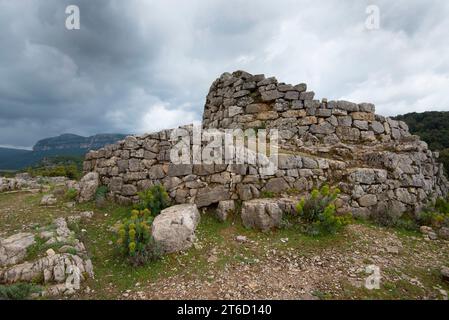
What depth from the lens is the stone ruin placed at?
798cm

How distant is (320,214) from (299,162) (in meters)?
2.02

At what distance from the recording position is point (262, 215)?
696 cm

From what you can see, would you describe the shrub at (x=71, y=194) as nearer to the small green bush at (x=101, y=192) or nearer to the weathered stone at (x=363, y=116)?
the small green bush at (x=101, y=192)

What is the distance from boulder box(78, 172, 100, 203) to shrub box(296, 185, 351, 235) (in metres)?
6.99

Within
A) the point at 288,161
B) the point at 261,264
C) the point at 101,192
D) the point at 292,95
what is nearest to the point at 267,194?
the point at 288,161

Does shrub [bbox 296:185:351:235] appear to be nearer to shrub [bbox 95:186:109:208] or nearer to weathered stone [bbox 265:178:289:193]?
weathered stone [bbox 265:178:289:193]

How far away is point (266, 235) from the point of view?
266 inches

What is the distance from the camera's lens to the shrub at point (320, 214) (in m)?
6.78

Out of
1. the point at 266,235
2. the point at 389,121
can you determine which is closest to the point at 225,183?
the point at 266,235

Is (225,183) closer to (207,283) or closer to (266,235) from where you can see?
(266,235)

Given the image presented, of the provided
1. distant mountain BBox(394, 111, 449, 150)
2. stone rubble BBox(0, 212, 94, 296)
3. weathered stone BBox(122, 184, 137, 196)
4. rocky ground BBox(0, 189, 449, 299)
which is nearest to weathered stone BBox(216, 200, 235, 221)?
rocky ground BBox(0, 189, 449, 299)

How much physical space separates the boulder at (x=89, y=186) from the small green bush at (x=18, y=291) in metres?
4.67

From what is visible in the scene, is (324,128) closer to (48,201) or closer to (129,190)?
(129,190)

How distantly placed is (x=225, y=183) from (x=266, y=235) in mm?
1974
